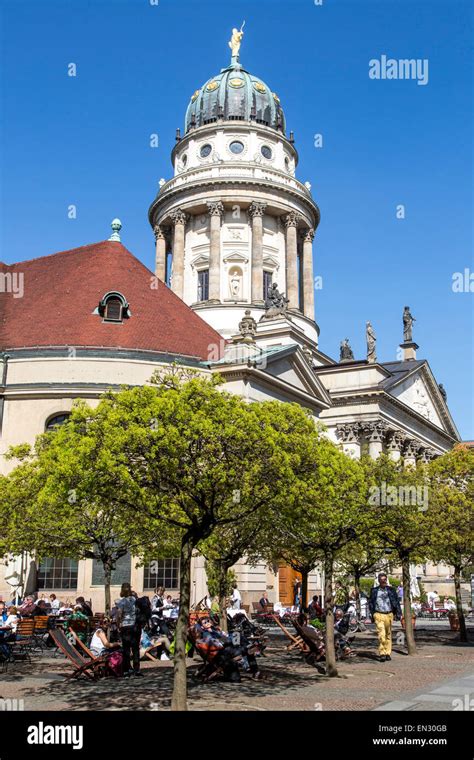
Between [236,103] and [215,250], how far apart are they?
1489cm

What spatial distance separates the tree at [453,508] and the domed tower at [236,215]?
30129 mm

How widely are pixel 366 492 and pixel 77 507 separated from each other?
6844 mm

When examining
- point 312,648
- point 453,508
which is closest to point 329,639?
point 312,648

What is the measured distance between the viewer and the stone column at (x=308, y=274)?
196ft

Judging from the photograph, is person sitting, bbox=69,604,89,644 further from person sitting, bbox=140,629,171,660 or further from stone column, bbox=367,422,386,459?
stone column, bbox=367,422,386,459

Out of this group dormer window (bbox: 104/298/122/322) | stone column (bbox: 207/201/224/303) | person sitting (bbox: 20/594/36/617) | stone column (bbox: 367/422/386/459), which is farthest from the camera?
stone column (bbox: 207/201/224/303)

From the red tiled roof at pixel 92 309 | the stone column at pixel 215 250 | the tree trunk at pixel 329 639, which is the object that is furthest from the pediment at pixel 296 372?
the tree trunk at pixel 329 639

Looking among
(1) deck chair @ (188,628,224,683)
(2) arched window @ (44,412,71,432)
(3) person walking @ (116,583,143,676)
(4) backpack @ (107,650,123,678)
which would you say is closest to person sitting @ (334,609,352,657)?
(1) deck chair @ (188,628,224,683)

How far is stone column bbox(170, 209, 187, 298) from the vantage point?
5918 centimetres

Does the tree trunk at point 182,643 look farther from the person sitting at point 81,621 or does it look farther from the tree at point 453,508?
the tree at point 453,508

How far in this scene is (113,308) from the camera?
34.8 m

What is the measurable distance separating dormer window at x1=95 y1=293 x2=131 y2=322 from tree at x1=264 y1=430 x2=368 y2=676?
17.9 meters

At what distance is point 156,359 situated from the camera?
32.1 meters

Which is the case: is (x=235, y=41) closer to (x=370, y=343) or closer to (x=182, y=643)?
(x=370, y=343)
